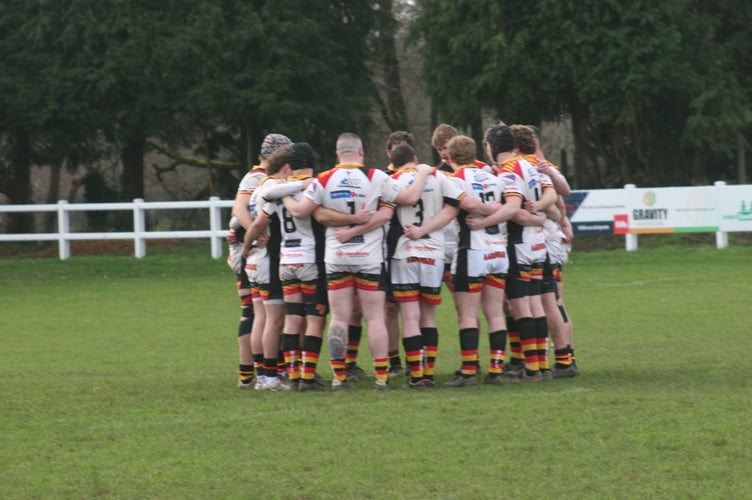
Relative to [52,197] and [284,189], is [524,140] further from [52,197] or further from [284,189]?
[52,197]

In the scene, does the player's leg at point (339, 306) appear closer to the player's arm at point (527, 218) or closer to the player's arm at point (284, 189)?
the player's arm at point (284, 189)

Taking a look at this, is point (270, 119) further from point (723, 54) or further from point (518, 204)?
point (518, 204)

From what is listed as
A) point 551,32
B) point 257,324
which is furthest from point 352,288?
point 551,32

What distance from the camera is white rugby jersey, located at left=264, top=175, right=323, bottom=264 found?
952 cm

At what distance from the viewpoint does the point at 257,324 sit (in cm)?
1005

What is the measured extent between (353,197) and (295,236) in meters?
0.62

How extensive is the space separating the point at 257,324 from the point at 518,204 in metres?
2.32

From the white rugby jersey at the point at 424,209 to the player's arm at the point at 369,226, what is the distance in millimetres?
211

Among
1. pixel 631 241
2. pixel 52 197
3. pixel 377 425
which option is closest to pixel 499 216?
pixel 377 425

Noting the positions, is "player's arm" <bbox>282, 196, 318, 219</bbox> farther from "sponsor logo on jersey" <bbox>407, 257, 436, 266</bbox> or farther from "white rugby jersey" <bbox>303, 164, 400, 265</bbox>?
"sponsor logo on jersey" <bbox>407, 257, 436, 266</bbox>

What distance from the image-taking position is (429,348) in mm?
9750

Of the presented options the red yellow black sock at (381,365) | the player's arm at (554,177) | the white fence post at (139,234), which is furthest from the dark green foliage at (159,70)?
the red yellow black sock at (381,365)

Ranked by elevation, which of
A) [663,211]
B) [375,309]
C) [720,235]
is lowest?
[375,309]

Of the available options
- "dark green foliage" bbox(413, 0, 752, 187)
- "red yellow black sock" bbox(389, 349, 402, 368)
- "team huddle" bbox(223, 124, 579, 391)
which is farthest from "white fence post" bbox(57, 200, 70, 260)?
"team huddle" bbox(223, 124, 579, 391)
